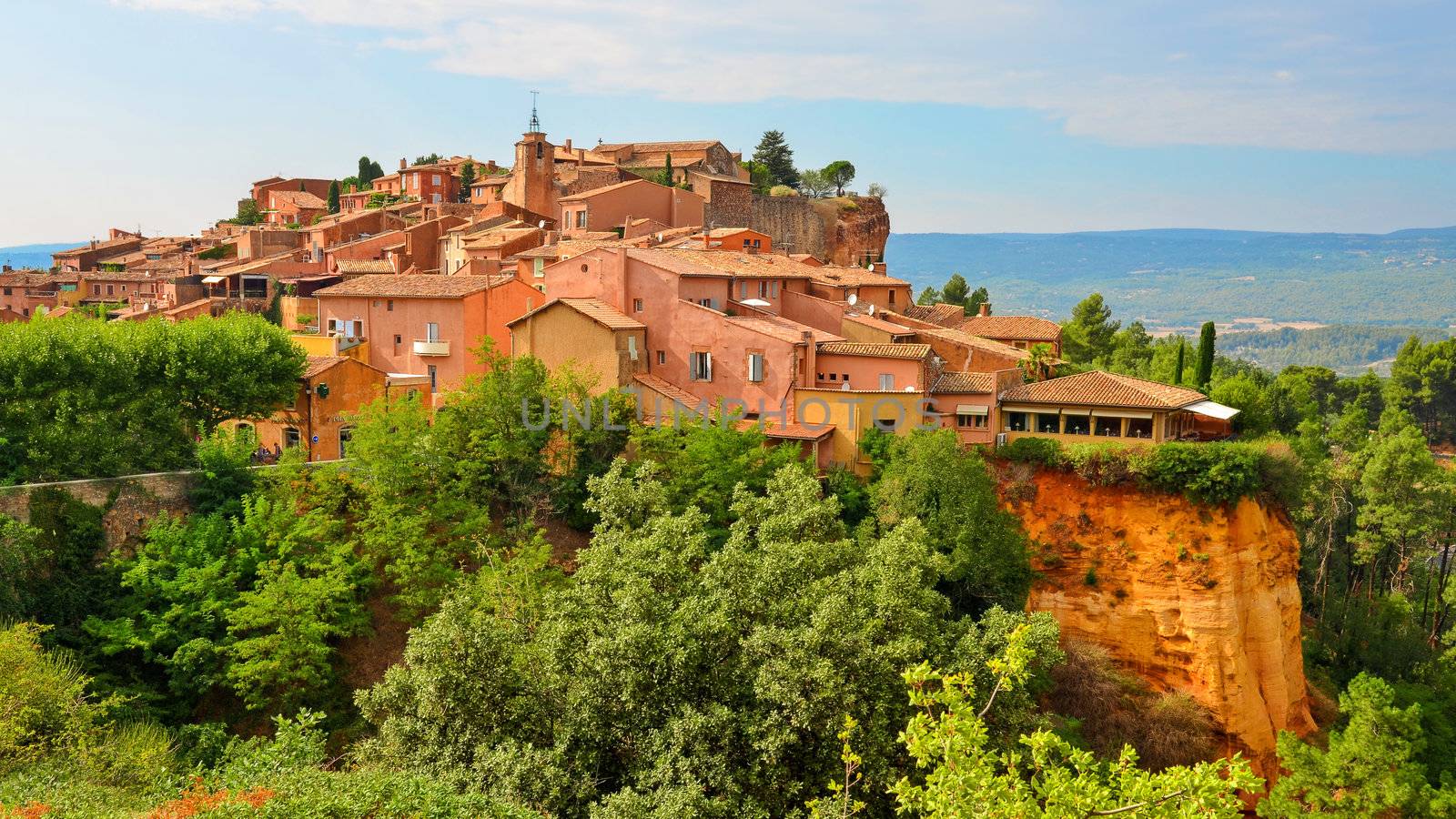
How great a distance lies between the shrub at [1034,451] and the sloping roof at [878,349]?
358cm

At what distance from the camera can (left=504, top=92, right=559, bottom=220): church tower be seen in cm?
5962

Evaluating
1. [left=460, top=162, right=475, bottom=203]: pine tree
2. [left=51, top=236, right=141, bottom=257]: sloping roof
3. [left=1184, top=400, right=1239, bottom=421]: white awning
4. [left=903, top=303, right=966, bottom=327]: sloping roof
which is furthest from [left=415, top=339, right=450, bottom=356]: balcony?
[left=51, top=236, right=141, bottom=257]: sloping roof

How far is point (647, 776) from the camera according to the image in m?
17.4

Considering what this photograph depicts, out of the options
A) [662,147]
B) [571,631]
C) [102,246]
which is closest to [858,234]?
[662,147]

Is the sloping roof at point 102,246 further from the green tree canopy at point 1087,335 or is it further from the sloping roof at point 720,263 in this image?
the green tree canopy at point 1087,335

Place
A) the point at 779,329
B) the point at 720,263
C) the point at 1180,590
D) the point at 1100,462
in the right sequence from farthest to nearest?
the point at 720,263
the point at 779,329
the point at 1100,462
the point at 1180,590

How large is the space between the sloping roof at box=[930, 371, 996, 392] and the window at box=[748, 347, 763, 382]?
5001 mm

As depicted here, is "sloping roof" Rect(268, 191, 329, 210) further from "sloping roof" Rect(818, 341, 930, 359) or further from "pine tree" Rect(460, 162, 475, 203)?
"sloping roof" Rect(818, 341, 930, 359)

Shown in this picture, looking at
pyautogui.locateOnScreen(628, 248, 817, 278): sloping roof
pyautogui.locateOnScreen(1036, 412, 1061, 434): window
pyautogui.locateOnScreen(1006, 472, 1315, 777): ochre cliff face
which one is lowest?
pyautogui.locateOnScreen(1006, 472, 1315, 777): ochre cliff face

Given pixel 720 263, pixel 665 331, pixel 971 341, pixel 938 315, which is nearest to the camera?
pixel 665 331

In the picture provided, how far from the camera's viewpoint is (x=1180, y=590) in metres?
31.1

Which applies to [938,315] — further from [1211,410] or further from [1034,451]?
[1211,410]

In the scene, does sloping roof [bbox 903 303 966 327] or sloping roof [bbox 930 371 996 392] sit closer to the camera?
sloping roof [bbox 930 371 996 392]

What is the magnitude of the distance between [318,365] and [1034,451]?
20.7m
